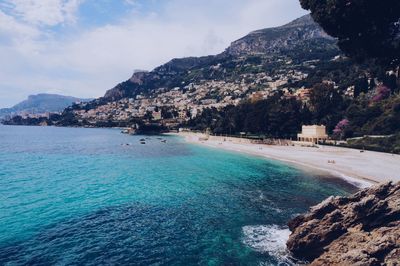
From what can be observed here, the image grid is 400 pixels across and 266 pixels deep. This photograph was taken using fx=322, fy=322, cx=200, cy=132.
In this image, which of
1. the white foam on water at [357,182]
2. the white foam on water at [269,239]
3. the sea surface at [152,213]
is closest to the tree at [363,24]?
the white foam on water at [357,182]

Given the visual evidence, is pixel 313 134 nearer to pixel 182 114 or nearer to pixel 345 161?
pixel 345 161

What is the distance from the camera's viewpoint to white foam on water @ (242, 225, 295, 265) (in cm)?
1902

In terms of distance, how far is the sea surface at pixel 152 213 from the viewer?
733 inches

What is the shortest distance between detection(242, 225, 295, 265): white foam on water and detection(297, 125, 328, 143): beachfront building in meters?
61.6

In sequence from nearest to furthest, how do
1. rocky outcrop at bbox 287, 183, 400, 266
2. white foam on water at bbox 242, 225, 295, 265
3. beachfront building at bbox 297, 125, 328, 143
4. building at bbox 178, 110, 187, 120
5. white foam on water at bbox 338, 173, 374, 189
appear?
rocky outcrop at bbox 287, 183, 400, 266
white foam on water at bbox 242, 225, 295, 265
white foam on water at bbox 338, 173, 374, 189
beachfront building at bbox 297, 125, 328, 143
building at bbox 178, 110, 187, 120

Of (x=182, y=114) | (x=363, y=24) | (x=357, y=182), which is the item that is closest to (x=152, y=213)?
(x=363, y=24)

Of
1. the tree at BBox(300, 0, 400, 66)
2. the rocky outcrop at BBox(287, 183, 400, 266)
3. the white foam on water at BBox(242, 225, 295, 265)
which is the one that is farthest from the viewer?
the tree at BBox(300, 0, 400, 66)

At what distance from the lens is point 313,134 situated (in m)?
80.8

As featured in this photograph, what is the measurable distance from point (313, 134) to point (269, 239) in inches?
2549

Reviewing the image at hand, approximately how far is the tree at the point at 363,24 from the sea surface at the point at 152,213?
47.7ft

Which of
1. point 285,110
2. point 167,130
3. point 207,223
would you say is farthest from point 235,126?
point 207,223

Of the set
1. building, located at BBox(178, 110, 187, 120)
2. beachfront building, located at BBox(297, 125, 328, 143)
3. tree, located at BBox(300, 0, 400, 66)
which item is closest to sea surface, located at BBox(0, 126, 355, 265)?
tree, located at BBox(300, 0, 400, 66)

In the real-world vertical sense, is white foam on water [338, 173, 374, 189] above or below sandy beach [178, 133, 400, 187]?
below

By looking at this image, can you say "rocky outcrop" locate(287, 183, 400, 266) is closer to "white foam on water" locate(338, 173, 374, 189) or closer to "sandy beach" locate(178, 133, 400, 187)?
"white foam on water" locate(338, 173, 374, 189)
